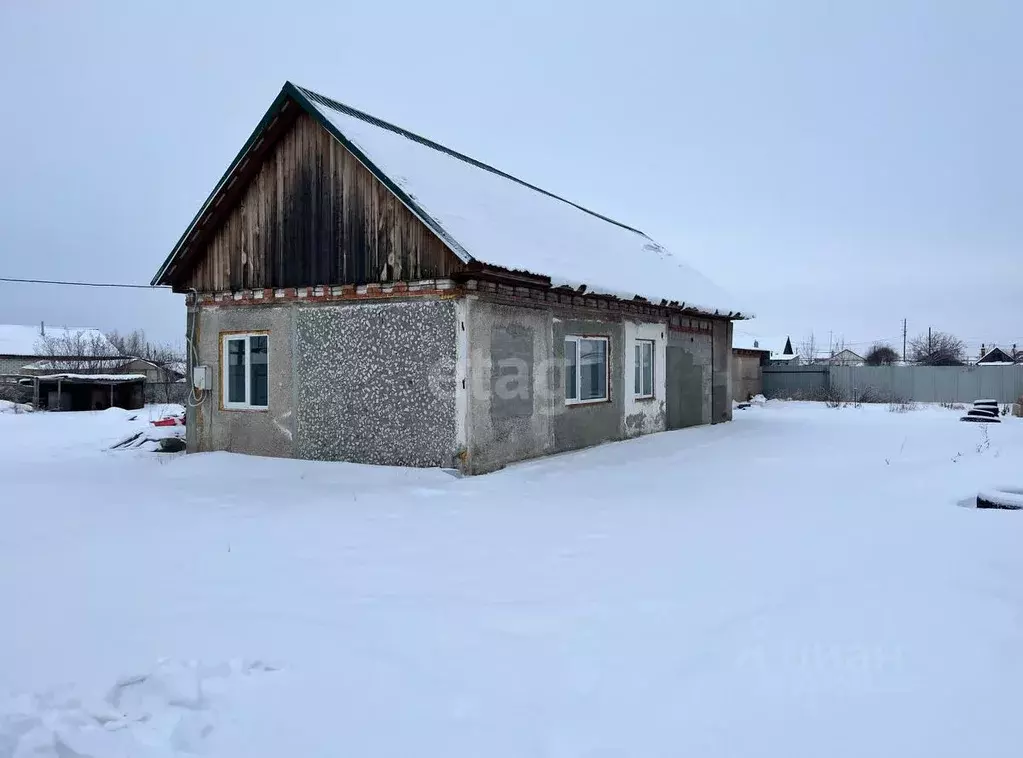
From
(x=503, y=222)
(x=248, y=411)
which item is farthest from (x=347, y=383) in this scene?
(x=503, y=222)

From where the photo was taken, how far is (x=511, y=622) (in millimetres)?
4418

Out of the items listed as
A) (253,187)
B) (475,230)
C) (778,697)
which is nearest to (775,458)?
(475,230)

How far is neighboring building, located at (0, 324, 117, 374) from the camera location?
49.3 metres

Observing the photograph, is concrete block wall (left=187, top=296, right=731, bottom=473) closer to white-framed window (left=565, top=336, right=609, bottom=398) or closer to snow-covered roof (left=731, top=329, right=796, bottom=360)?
white-framed window (left=565, top=336, right=609, bottom=398)

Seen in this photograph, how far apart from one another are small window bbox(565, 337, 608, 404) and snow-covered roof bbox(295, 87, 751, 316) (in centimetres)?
111

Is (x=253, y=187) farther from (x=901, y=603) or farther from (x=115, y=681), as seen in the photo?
(x=901, y=603)

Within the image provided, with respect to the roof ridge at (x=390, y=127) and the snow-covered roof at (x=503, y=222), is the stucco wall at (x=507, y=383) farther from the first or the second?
the roof ridge at (x=390, y=127)

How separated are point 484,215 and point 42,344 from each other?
186 ft

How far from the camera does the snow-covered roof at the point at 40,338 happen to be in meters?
51.7

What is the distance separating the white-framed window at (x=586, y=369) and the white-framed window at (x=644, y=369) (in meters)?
1.41

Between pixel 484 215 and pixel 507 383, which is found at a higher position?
pixel 484 215

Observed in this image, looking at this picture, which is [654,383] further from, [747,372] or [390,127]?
[747,372]

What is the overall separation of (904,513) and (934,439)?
28.5ft

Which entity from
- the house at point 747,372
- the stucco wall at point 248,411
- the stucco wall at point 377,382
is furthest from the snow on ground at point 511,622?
the house at point 747,372
